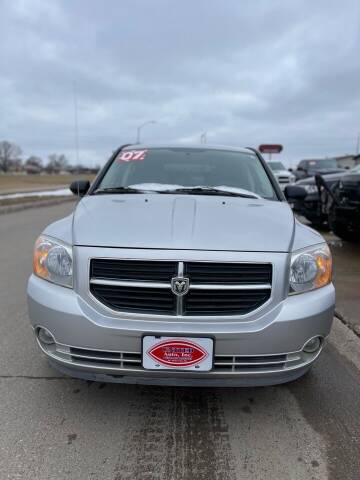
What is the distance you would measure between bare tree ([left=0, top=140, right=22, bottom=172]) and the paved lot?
121m

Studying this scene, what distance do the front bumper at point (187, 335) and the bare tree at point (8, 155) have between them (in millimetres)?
121130

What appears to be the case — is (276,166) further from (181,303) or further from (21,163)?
(21,163)

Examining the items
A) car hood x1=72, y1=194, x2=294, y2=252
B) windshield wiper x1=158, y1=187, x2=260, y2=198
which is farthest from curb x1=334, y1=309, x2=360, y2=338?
windshield wiper x1=158, y1=187, x2=260, y2=198

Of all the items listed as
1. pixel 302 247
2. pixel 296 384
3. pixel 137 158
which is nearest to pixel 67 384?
pixel 296 384

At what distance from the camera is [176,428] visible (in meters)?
2.56

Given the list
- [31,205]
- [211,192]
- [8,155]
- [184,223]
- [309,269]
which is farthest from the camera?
[8,155]

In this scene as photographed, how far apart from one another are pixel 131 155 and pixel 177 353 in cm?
247

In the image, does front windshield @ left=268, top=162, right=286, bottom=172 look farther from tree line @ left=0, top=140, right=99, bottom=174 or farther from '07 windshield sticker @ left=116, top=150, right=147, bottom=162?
tree line @ left=0, top=140, right=99, bottom=174

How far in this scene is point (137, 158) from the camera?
4.20m

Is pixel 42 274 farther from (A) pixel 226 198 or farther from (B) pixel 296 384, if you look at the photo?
(B) pixel 296 384

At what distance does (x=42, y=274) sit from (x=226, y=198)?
1.52 m

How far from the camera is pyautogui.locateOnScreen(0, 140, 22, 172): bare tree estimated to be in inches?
4528

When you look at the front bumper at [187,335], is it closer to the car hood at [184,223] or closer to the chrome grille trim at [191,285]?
the chrome grille trim at [191,285]

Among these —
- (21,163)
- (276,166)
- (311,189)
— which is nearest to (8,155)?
(21,163)
